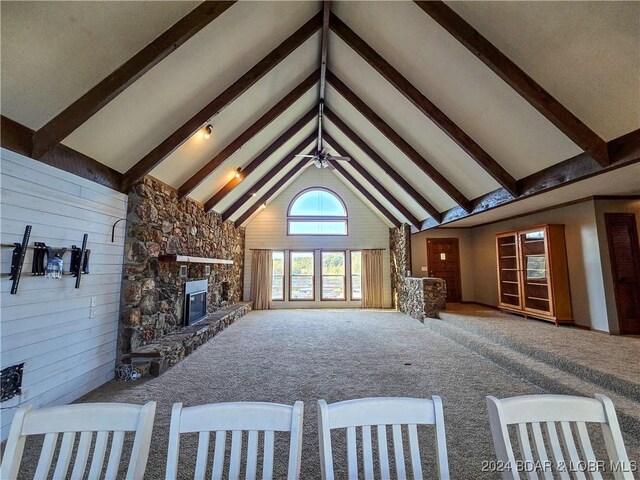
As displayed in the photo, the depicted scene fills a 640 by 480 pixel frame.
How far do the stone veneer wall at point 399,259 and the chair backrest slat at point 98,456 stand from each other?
802 cm

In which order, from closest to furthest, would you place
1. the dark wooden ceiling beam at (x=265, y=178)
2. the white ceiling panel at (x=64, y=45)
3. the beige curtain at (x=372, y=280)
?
the white ceiling panel at (x=64, y=45) → the dark wooden ceiling beam at (x=265, y=178) → the beige curtain at (x=372, y=280)

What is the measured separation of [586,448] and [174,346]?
14.5 ft

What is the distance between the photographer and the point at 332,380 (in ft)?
11.7

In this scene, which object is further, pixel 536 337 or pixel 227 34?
pixel 536 337

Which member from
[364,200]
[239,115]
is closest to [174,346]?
[239,115]

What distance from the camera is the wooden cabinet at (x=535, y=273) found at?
5172 millimetres

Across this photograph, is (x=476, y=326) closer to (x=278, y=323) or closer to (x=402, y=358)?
(x=402, y=358)

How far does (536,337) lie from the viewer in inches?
172

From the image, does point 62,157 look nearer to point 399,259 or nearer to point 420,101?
point 420,101

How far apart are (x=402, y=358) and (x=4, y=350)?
4567mm

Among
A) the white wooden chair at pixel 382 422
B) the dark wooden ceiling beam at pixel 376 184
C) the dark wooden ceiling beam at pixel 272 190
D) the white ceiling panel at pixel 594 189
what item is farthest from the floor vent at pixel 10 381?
the dark wooden ceiling beam at pixel 376 184

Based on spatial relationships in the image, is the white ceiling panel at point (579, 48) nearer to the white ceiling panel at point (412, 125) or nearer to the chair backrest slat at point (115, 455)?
the white ceiling panel at point (412, 125)

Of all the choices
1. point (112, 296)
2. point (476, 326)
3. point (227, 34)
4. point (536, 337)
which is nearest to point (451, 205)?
point (476, 326)

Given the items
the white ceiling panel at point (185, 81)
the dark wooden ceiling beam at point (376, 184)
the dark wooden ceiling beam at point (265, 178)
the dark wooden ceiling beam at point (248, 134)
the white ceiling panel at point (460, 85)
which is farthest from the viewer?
the dark wooden ceiling beam at point (376, 184)
